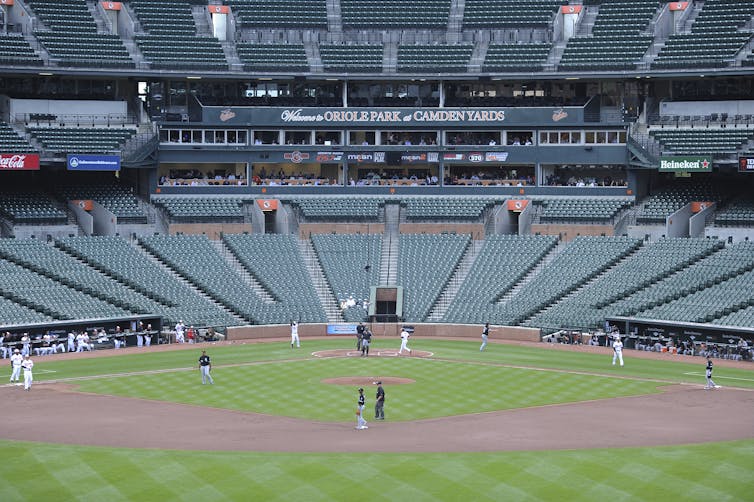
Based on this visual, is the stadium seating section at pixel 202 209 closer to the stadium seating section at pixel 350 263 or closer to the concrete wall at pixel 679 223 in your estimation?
the stadium seating section at pixel 350 263


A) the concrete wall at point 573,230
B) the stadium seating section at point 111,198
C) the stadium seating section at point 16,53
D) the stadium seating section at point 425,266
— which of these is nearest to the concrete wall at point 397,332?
the stadium seating section at point 425,266

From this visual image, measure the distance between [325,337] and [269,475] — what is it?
39.0 m

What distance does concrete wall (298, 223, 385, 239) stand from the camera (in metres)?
84.9

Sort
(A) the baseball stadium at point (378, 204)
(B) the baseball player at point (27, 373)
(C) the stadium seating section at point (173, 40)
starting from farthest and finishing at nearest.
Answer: (C) the stadium seating section at point (173, 40)
(A) the baseball stadium at point (378, 204)
(B) the baseball player at point (27, 373)

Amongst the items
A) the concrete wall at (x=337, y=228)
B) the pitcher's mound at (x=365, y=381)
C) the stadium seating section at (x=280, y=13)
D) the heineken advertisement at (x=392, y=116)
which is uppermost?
the stadium seating section at (x=280, y=13)

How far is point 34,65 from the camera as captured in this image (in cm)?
8144

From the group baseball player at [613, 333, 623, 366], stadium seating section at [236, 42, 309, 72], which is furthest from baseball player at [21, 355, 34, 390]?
stadium seating section at [236, 42, 309, 72]

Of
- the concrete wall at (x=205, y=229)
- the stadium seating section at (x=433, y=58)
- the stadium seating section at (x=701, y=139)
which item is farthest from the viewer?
the stadium seating section at (x=433, y=58)

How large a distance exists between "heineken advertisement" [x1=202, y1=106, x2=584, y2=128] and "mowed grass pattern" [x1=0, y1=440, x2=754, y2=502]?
54.3 meters

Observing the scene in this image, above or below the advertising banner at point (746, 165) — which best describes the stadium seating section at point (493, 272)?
below

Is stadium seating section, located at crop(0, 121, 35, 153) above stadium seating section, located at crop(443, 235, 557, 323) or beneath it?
above

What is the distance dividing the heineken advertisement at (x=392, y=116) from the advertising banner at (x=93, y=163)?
9.34m

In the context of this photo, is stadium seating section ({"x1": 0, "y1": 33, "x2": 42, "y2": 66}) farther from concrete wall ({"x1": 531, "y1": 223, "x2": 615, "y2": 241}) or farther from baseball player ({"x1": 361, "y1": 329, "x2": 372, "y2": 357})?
concrete wall ({"x1": 531, "y1": 223, "x2": 615, "y2": 241})

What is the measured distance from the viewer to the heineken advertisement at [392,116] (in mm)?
87562
